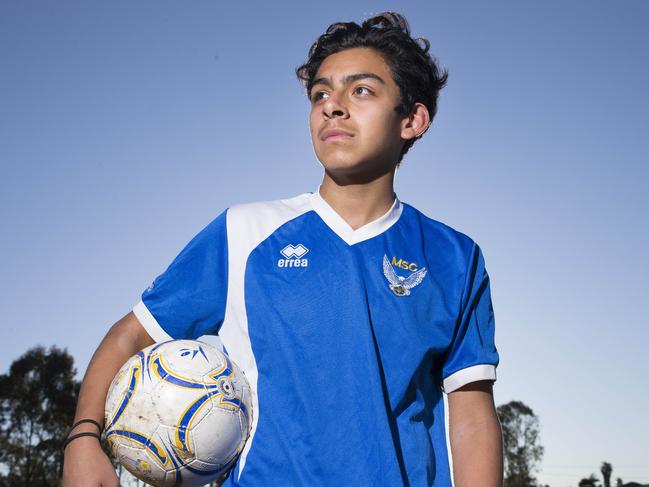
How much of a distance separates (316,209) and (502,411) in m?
70.9

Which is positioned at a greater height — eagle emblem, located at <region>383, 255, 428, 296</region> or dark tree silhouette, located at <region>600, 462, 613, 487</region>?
eagle emblem, located at <region>383, 255, 428, 296</region>

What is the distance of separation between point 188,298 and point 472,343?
4.29 feet

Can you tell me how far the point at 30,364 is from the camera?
131 feet

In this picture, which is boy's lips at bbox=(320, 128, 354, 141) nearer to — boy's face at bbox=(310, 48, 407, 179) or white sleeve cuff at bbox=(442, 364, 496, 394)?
boy's face at bbox=(310, 48, 407, 179)

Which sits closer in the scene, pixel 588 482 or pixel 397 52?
pixel 397 52

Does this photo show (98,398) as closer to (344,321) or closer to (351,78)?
(344,321)

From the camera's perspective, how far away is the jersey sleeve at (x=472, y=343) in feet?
10.3

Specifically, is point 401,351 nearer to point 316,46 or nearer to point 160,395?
point 160,395

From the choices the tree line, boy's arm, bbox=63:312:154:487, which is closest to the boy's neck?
boy's arm, bbox=63:312:154:487

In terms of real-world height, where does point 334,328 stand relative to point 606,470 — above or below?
above

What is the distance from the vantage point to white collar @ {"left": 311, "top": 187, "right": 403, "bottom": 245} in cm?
329

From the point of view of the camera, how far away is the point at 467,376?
312 centimetres

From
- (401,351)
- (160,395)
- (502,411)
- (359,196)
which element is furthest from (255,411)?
(502,411)

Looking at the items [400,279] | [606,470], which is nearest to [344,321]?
[400,279]
